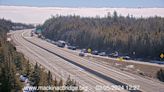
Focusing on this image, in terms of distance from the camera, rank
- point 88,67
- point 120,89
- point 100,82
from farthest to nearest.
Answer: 1. point 88,67
2. point 100,82
3. point 120,89

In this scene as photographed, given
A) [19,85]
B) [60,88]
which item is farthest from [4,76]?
[60,88]

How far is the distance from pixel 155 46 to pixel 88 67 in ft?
118

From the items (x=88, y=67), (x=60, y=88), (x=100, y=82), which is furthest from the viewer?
(x=88, y=67)

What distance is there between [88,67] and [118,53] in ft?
132

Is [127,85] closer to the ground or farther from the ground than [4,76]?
closer to the ground

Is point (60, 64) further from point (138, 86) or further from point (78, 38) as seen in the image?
point (78, 38)

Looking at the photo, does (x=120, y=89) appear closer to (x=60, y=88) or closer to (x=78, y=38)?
(x=60, y=88)

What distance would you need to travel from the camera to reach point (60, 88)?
46750 mm

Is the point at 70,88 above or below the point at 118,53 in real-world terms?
above

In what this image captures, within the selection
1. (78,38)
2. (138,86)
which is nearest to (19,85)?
(138,86)

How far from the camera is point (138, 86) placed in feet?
222

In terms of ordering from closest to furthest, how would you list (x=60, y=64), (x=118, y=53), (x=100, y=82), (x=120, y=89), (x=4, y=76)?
(x=4, y=76)
(x=120, y=89)
(x=100, y=82)
(x=60, y=64)
(x=118, y=53)

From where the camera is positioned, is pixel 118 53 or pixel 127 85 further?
pixel 118 53

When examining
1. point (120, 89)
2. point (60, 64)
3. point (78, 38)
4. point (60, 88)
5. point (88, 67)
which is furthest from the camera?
point (78, 38)
